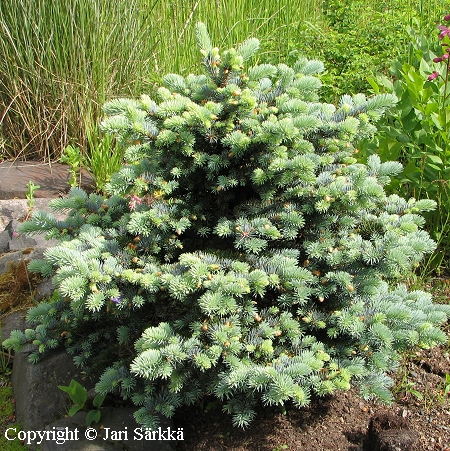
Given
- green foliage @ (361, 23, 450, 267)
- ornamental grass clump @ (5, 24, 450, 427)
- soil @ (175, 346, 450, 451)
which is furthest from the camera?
green foliage @ (361, 23, 450, 267)

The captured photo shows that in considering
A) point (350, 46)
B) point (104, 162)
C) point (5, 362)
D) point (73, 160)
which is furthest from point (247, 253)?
point (350, 46)

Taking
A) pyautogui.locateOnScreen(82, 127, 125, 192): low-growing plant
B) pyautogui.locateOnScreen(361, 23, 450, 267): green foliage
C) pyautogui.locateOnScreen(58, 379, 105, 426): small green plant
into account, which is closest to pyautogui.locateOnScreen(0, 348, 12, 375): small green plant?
pyautogui.locateOnScreen(58, 379, 105, 426): small green plant

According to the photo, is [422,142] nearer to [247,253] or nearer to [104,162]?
[247,253]

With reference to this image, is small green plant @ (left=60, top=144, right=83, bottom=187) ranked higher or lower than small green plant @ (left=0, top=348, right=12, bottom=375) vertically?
higher

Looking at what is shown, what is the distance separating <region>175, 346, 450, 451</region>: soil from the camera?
2256mm

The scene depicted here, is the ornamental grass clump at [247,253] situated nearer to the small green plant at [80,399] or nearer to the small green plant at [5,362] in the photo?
the small green plant at [80,399]

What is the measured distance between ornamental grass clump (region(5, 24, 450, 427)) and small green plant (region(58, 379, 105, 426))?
150 mm

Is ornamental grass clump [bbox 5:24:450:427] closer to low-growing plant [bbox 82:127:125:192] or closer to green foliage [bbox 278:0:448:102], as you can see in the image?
low-growing plant [bbox 82:127:125:192]

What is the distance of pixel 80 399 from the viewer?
2434 mm

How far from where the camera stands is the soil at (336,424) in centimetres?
226

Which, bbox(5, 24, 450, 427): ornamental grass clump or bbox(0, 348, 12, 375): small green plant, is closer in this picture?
bbox(5, 24, 450, 427): ornamental grass clump

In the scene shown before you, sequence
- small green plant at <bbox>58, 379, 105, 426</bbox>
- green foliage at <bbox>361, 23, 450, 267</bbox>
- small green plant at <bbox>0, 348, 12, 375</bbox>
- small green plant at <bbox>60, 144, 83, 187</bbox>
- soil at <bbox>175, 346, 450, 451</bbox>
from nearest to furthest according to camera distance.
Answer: soil at <bbox>175, 346, 450, 451</bbox>
small green plant at <bbox>58, 379, 105, 426</bbox>
small green plant at <bbox>0, 348, 12, 375</bbox>
green foliage at <bbox>361, 23, 450, 267</bbox>
small green plant at <bbox>60, 144, 83, 187</bbox>

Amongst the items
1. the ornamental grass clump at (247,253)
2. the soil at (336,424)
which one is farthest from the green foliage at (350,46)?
the soil at (336,424)

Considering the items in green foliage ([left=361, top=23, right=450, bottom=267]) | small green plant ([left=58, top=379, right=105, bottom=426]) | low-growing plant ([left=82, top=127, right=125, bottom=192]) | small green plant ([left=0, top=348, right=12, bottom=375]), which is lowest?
small green plant ([left=0, top=348, right=12, bottom=375])
